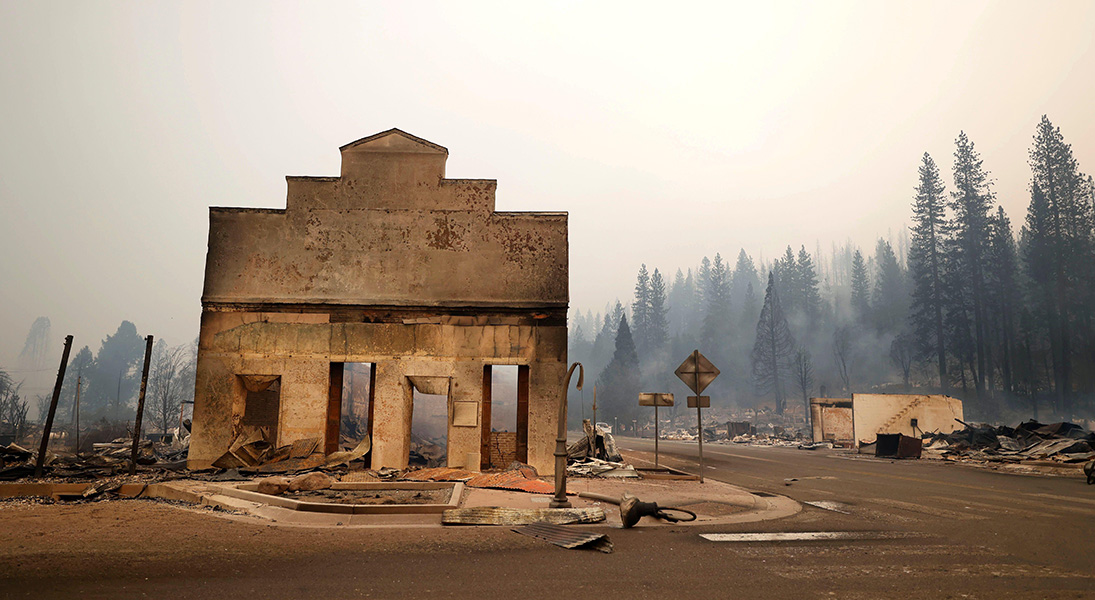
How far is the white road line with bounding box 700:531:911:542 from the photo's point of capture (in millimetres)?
8133

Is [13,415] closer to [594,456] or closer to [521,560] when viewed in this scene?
[594,456]

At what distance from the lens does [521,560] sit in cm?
661

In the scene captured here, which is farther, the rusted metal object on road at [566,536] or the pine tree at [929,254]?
the pine tree at [929,254]

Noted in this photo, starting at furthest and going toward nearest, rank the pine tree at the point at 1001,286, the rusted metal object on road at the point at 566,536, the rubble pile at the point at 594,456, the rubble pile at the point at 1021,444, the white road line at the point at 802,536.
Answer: the pine tree at the point at 1001,286 → the rubble pile at the point at 1021,444 → the rubble pile at the point at 594,456 → the white road line at the point at 802,536 → the rusted metal object on road at the point at 566,536

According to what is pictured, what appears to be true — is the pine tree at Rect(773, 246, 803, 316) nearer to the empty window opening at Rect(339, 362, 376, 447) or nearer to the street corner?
the empty window opening at Rect(339, 362, 376, 447)

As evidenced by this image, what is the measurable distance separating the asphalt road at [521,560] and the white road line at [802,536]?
0.33 feet

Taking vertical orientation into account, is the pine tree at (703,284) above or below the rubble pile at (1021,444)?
above

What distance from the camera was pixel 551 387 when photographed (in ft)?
55.7

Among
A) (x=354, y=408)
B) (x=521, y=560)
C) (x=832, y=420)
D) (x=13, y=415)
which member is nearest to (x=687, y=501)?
(x=521, y=560)

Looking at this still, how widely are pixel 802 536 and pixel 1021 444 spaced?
25.8 metres

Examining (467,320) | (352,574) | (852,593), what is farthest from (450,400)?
(852,593)

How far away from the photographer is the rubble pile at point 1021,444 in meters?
22.6

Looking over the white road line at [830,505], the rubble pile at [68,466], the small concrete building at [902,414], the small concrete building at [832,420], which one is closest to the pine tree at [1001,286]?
the small concrete building at [832,420]

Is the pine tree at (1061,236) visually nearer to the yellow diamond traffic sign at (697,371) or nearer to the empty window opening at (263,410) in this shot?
the yellow diamond traffic sign at (697,371)
